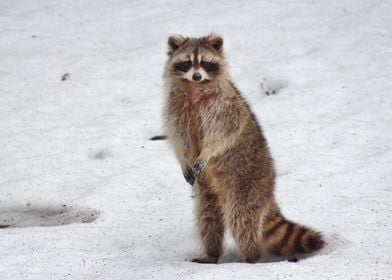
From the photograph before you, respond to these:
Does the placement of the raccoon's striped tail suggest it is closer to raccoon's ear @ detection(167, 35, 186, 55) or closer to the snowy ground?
the snowy ground

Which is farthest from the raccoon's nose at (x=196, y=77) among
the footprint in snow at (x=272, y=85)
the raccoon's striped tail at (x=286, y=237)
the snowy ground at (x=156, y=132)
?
the footprint in snow at (x=272, y=85)

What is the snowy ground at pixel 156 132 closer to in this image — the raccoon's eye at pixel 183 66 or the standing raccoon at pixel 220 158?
the standing raccoon at pixel 220 158

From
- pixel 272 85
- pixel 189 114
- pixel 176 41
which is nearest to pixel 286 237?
pixel 189 114

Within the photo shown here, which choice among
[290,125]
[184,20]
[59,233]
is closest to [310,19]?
[184,20]

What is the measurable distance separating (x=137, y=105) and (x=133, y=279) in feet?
10.7

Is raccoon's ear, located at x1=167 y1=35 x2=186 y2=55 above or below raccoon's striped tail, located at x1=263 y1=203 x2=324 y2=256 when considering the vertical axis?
above

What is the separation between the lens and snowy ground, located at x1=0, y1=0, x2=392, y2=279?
425cm

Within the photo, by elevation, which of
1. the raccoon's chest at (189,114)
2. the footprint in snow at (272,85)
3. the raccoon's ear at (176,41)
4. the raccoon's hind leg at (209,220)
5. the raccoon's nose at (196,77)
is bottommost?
the raccoon's hind leg at (209,220)

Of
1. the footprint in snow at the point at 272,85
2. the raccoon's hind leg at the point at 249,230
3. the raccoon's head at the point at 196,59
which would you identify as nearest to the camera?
the raccoon's hind leg at the point at 249,230

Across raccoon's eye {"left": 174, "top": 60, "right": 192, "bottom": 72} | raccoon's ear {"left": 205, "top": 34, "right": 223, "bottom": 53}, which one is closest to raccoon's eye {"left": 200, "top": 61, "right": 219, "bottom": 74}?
raccoon's eye {"left": 174, "top": 60, "right": 192, "bottom": 72}

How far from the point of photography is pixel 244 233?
14.4 feet

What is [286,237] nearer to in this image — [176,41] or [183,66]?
[183,66]

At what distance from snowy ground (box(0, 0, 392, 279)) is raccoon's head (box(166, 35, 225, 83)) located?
1274 mm

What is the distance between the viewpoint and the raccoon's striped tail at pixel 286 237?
421cm
